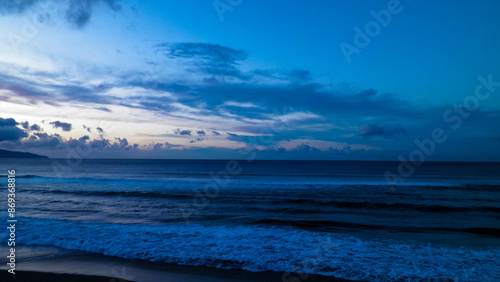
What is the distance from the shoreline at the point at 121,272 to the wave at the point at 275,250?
367mm

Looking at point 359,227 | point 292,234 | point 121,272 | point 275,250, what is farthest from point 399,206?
point 121,272

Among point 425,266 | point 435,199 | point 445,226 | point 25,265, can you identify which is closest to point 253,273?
point 425,266

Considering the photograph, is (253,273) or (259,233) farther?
(259,233)

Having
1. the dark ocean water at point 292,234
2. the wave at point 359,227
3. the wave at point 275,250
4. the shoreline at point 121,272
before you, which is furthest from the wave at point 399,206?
the shoreline at point 121,272

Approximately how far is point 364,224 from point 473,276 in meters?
A: 6.31

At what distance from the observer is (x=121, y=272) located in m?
7.40

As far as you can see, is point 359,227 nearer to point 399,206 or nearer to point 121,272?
point 399,206

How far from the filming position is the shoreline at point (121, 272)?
6.98 m

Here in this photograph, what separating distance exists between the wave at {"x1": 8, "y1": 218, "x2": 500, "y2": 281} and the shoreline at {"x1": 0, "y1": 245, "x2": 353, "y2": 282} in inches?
14.5

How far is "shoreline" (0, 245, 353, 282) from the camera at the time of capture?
22.9 feet

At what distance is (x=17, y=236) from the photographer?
1063cm

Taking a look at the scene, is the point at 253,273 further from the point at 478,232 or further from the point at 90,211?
the point at 90,211

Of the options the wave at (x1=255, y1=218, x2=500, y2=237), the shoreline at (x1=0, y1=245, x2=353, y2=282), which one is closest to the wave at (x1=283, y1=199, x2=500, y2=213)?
the wave at (x1=255, y1=218, x2=500, y2=237)

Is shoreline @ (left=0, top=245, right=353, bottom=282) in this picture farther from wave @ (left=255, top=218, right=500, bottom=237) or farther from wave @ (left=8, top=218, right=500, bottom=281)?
wave @ (left=255, top=218, right=500, bottom=237)
